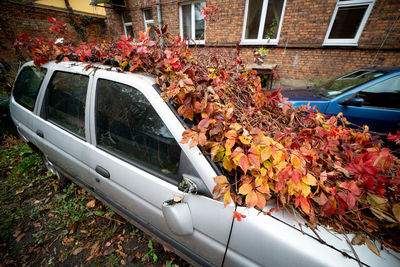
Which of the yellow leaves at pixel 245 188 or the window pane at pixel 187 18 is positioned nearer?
the yellow leaves at pixel 245 188

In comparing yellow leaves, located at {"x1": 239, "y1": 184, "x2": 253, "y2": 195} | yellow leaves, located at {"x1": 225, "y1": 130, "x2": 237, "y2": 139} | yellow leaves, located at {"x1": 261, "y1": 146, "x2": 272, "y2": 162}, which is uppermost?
yellow leaves, located at {"x1": 225, "y1": 130, "x2": 237, "y2": 139}

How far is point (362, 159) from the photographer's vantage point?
3.22ft

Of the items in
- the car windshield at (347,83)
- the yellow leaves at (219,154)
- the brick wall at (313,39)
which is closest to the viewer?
the yellow leaves at (219,154)

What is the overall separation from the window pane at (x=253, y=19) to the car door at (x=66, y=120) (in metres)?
6.65

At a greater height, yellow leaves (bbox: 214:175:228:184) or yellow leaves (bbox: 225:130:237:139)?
yellow leaves (bbox: 225:130:237:139)

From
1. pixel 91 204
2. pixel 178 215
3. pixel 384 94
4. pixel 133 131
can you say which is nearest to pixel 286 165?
pixel 178 215

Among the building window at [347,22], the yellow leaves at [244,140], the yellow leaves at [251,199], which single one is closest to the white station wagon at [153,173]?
the yellow leaves at [251,199]

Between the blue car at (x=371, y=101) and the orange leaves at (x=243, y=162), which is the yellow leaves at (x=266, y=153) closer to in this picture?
the orange leaves at (x=243, y=162)

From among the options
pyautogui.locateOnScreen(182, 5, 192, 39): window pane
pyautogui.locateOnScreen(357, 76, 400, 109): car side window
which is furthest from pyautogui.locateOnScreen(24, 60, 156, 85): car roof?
pyautogui.locateOnScreen(182, 5, 192, 39): window pane

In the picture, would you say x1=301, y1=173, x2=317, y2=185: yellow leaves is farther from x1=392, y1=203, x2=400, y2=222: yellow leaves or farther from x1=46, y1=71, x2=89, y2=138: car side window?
x1=46, y1=71, x2=89, y2=138: car side window

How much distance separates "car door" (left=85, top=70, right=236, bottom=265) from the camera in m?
1.08

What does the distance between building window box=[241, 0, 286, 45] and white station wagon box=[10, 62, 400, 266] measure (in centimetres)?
638

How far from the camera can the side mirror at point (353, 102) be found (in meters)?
2.72

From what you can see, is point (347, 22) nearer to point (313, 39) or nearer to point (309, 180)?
point (313, 39)
